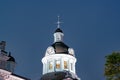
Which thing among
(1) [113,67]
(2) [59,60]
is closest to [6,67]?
(2) [59,60]

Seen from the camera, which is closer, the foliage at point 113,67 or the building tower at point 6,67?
the foliage at point 113,67

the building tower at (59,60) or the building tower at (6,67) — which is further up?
the building tower at (59,60)

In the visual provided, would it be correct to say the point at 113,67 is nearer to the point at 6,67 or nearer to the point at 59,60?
the point at 6,67

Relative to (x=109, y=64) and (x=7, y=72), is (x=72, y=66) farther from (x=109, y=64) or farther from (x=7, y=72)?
(x=109, y=64)

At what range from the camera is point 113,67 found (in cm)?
3697

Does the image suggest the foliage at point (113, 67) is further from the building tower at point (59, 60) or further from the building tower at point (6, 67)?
the building tower at point (59, 60)

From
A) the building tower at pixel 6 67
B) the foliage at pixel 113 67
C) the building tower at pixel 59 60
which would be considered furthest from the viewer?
the building tower at pixel 59 60

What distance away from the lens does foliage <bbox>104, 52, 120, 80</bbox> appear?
36562 mm

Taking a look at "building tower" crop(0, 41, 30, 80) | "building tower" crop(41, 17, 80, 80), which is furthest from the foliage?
"building tower" crop(41, 17, 80, 80)

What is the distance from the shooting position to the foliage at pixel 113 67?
36562 millimetres

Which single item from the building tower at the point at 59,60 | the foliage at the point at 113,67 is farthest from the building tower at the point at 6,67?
the foliage at the point at 113,67

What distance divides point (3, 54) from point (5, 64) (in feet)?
6.01

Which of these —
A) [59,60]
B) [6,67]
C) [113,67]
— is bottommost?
[113,67]

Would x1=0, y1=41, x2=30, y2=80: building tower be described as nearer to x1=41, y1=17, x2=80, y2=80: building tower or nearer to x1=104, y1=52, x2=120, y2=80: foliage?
x1=41, y1=17, x2=80, y2=80: building tower
